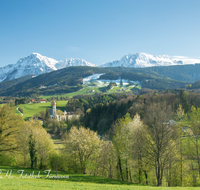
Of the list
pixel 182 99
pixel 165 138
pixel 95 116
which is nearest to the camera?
pixel 165 138

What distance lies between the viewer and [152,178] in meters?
26.8

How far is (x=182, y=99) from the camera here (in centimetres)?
8581

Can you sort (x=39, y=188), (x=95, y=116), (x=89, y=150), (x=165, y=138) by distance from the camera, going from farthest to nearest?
(x=95, y=116), (x=89, y=150), (x=165, y=138), (x=39, y=188)

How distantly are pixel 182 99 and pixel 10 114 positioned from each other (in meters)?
81.9

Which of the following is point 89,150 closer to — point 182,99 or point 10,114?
point 10,114

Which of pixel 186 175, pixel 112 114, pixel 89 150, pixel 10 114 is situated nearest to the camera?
pixel 186 175

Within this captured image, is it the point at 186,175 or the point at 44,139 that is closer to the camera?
the point at 186,175

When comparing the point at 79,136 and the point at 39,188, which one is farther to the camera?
the point at 79,136

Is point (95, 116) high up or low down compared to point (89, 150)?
down

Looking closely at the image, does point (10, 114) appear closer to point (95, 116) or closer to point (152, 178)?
point (152, 178)

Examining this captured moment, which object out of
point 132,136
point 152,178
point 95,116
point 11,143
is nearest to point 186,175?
point 152,178

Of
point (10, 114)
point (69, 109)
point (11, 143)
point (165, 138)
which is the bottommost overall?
point (69, 109)

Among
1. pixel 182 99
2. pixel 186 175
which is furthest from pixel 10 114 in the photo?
pixel 182 99

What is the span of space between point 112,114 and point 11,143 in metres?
66.7
